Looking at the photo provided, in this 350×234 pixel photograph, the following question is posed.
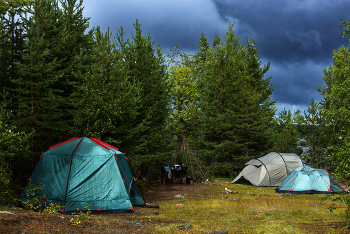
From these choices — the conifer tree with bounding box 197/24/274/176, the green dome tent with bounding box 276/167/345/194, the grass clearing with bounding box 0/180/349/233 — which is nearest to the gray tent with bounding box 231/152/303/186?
the green dome tent with bounding box 276/167/345/194

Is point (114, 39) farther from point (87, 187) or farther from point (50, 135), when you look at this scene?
point (87, 187)

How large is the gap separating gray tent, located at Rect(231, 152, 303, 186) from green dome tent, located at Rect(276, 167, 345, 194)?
113 inches

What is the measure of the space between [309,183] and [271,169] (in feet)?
13.2

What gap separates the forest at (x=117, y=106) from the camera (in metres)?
10.8

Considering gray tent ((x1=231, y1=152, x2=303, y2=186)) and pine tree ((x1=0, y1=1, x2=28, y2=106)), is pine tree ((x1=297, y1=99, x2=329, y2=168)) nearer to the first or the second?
gray tent ((x1=231, y1=152, x2=303, y2=186))

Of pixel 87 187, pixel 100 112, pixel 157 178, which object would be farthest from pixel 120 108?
pixel 157 178

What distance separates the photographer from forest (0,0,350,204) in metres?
10.8

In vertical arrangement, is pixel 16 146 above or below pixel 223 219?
above

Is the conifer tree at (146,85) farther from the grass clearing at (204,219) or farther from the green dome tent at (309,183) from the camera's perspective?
the green dome tent at (309,183)

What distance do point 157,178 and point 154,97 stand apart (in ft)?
24.7

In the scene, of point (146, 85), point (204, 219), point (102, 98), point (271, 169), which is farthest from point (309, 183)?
point (102, 98)

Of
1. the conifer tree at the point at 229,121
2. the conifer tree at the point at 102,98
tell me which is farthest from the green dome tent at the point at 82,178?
the conifer tree at the point at 229,121

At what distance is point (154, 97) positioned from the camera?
18.5 metres

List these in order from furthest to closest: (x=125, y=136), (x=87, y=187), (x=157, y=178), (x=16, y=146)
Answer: (x=157, y=178) < (x=125, y=136) < (x=87, y=187) < (x=16, y=146)
